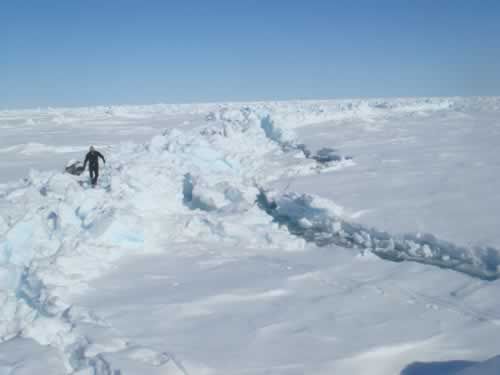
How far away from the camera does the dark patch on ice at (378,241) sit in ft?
14.3

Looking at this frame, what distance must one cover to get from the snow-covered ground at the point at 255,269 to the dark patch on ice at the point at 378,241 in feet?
0.06

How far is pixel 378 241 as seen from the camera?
5.19 m

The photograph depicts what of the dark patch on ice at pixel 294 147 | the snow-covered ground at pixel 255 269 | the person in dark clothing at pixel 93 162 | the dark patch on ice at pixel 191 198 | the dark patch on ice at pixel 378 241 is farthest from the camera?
the dark patch on ice at pixel 294 147

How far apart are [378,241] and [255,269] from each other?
1628 mm

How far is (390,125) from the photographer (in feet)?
55.2

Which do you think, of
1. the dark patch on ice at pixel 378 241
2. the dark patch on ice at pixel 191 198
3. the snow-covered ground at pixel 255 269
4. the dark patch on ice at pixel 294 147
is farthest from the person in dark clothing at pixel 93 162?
the dark patch on ice at pixel 294 147

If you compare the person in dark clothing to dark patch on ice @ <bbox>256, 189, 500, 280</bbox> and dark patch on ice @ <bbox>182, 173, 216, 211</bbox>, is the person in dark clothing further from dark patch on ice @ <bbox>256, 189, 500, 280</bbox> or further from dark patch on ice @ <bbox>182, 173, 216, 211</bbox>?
dark patch on ice @ <bbox>256, 189, 500, 280</bbox>

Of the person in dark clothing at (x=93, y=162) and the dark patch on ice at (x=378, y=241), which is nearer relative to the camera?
the dark patch on ice at (x=378, y=241)

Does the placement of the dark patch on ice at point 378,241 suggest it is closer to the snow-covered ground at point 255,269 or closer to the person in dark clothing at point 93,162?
the snow-covered ground at point 255,269

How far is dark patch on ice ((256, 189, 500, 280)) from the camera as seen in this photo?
172 inches

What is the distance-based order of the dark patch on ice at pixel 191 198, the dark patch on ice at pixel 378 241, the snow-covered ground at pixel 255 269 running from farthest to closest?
the dark patch on ice at pixel 191 198 → the dark patch on ice at pixel 378 241 → the snow-covered ground at pixel 255 269

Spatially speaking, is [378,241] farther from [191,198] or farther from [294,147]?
[294,147]

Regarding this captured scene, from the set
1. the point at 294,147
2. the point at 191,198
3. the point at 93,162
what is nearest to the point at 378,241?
the point at 191,198

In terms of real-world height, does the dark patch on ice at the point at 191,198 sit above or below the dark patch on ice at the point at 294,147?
below
